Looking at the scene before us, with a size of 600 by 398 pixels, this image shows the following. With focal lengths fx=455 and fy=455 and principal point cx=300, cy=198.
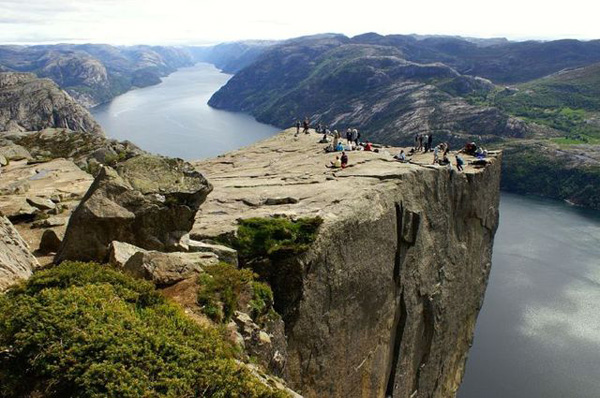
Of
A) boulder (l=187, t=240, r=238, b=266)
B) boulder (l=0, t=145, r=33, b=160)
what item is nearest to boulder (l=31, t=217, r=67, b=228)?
boulder (l=187, t=240, r=238, b=266)

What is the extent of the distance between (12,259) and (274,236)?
38.0 feet

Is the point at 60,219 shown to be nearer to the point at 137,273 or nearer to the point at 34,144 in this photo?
the point at 137,273

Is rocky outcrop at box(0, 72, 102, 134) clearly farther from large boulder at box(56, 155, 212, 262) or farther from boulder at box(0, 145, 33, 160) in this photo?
large boulder at box(56, 155, 212, 262)

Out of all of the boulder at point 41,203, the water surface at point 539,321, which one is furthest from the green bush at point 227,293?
the water surface at point 539,321

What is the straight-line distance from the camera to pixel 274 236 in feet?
77.5

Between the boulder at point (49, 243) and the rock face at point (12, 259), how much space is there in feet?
11.3

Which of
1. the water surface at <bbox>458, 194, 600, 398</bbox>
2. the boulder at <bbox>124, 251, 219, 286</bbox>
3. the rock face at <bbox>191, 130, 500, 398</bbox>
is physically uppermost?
the boulder at <bbox>124, 251, 219, 286</bbox>

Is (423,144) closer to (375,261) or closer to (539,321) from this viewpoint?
(375,261)

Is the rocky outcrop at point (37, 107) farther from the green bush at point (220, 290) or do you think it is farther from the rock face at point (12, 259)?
the green bush at point (220, 290)

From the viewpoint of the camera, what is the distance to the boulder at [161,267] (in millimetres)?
15711

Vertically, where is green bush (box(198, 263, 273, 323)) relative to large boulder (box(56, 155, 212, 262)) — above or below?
below

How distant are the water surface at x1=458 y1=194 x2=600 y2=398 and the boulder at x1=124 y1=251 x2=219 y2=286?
6300cm

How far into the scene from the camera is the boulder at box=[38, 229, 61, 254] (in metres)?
21.8

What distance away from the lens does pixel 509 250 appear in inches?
4638
